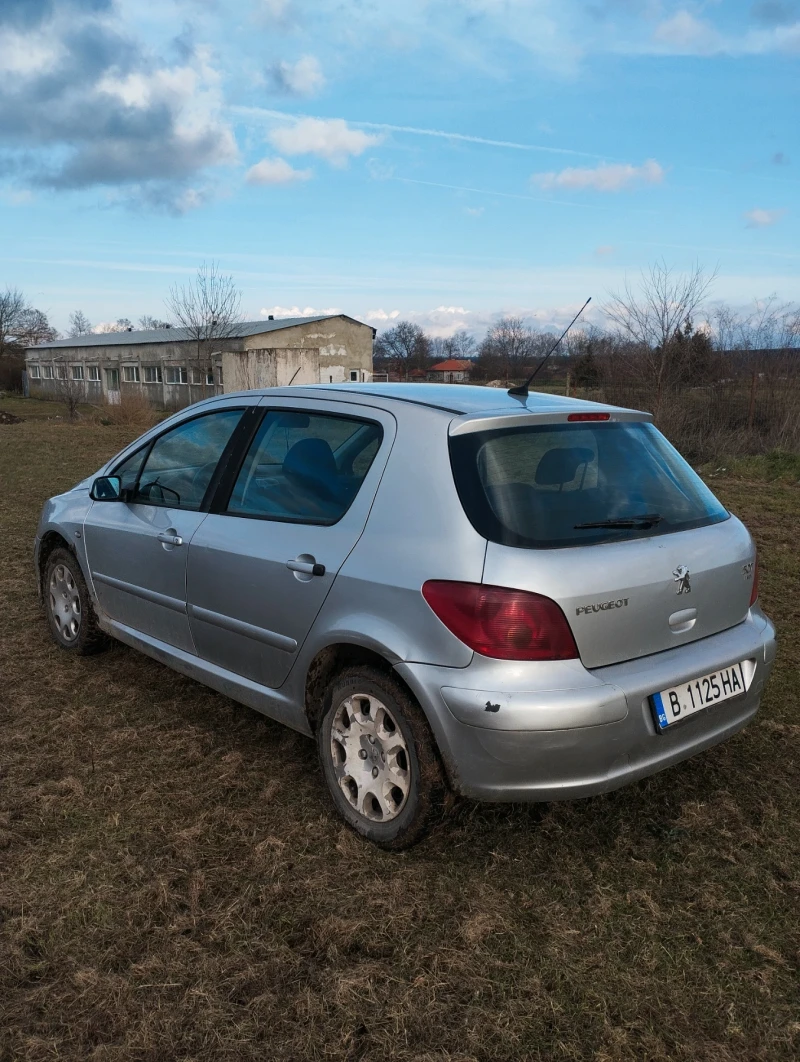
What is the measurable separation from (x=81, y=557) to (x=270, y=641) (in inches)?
75.6

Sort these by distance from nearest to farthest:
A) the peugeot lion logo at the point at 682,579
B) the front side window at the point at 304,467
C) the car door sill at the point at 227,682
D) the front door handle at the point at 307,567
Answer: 1. the peugeot lion logo at the point at 682,579
2. the front door handle at the point at 307,567
3. the front side window at the point at 304,467
4. the car door sill at the point at 227,682

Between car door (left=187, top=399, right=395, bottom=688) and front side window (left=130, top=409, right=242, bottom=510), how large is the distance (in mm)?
246

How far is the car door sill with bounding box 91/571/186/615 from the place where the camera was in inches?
155

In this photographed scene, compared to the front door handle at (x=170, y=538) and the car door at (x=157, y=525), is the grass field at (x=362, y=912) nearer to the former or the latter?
the car door at (x=157, y=525)

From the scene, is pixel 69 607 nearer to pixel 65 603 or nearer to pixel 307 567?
pixel 65 603

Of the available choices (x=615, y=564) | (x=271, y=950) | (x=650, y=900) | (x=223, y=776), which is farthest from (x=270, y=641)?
(x=650, y=900)

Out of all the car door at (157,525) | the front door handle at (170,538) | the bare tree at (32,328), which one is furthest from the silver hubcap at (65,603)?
the bare tree at (32,328)

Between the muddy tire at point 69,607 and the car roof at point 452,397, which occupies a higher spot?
the car roof at point 452,397

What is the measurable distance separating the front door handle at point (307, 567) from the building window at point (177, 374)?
4816cm

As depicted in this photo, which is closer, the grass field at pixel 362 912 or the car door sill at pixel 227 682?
the grass field at pixel 362 912

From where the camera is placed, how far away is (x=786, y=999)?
2305 mm

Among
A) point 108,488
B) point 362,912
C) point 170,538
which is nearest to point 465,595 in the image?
point 362,912

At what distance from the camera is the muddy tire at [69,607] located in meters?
4.83

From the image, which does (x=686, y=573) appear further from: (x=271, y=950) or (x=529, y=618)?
(x=271, y=950)
